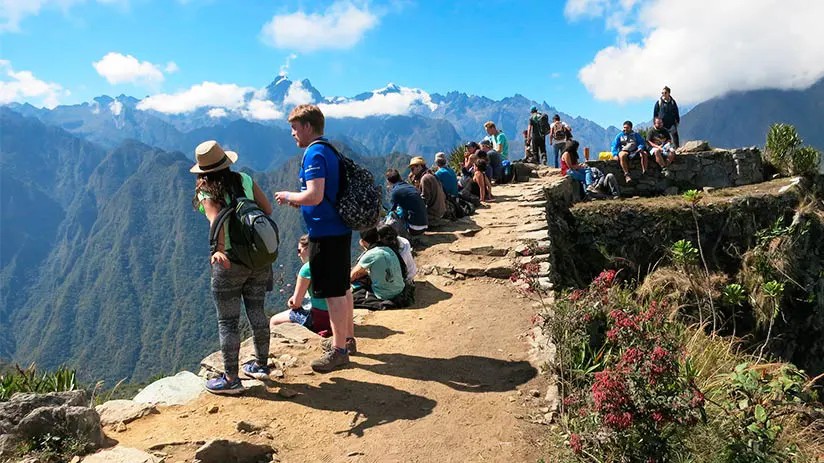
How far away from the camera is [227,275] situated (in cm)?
388

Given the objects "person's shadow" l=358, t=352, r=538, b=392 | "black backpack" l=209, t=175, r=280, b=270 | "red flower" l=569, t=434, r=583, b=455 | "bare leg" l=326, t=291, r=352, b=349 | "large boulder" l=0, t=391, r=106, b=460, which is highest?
"black backpack" l=209, t=175, r=280, b=270

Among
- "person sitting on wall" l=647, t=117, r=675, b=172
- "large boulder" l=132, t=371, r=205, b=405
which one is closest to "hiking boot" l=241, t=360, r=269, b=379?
"large boulder" l=132, t=371, r=205, b=405

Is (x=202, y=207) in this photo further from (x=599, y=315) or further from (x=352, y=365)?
(x=599, y=315)

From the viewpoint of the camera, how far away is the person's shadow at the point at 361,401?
3.76m

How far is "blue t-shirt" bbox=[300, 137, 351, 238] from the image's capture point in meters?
4.04

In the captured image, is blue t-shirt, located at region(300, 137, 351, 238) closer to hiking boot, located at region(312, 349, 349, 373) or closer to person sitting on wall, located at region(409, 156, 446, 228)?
hiking boot, located at region(312, 349, 349, 373)

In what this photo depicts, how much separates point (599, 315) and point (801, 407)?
161 centimetres

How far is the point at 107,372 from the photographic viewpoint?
16012 centimetres

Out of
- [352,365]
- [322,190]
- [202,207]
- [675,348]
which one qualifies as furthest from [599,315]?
[202,207]

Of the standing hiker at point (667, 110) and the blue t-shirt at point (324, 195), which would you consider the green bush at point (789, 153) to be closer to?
the standing hiker at point (667, 110)

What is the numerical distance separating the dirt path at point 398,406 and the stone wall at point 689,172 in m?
10.2

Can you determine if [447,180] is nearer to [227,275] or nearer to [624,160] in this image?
[624,160]

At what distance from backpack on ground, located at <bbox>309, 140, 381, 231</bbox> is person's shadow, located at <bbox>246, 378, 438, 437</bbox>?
127 cm

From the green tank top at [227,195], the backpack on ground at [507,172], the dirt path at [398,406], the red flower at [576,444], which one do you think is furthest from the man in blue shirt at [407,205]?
the backpack on ground at [507,172]
